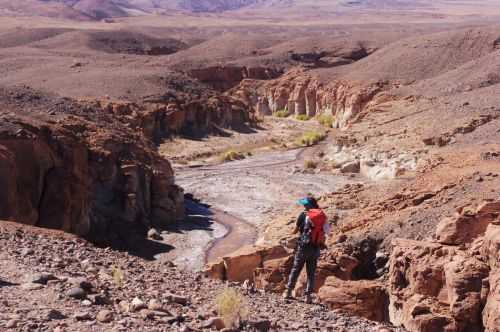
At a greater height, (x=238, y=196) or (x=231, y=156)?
(x=238, y=196)

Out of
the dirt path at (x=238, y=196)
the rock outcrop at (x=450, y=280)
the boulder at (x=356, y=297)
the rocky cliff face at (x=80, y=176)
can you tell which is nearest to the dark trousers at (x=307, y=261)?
the boulder at (x=356, y=297)

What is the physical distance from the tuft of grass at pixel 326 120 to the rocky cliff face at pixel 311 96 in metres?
0.29

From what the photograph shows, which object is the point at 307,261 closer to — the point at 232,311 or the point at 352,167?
the point at 232,311

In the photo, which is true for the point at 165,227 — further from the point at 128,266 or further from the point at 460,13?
the point at 460,13

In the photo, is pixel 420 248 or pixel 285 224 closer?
pixel 420 248

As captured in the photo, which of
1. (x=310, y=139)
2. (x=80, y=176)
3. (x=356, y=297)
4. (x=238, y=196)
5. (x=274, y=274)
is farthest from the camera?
(x=310, y=139)

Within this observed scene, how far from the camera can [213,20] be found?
621 ft

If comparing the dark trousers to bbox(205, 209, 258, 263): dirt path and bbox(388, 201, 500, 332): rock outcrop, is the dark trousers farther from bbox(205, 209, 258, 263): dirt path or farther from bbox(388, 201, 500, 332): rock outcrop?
bbox(205, 209, 258, 263): dirt path

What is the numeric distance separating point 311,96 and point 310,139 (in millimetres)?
16608

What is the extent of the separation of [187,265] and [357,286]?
1096 cm

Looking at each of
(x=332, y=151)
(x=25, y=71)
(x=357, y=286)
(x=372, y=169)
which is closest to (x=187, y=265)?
(x=357, y=286)

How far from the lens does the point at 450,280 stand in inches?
478

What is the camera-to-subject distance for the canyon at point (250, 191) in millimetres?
11266

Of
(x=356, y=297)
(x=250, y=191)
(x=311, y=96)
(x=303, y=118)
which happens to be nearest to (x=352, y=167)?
(x=250, y=191)
